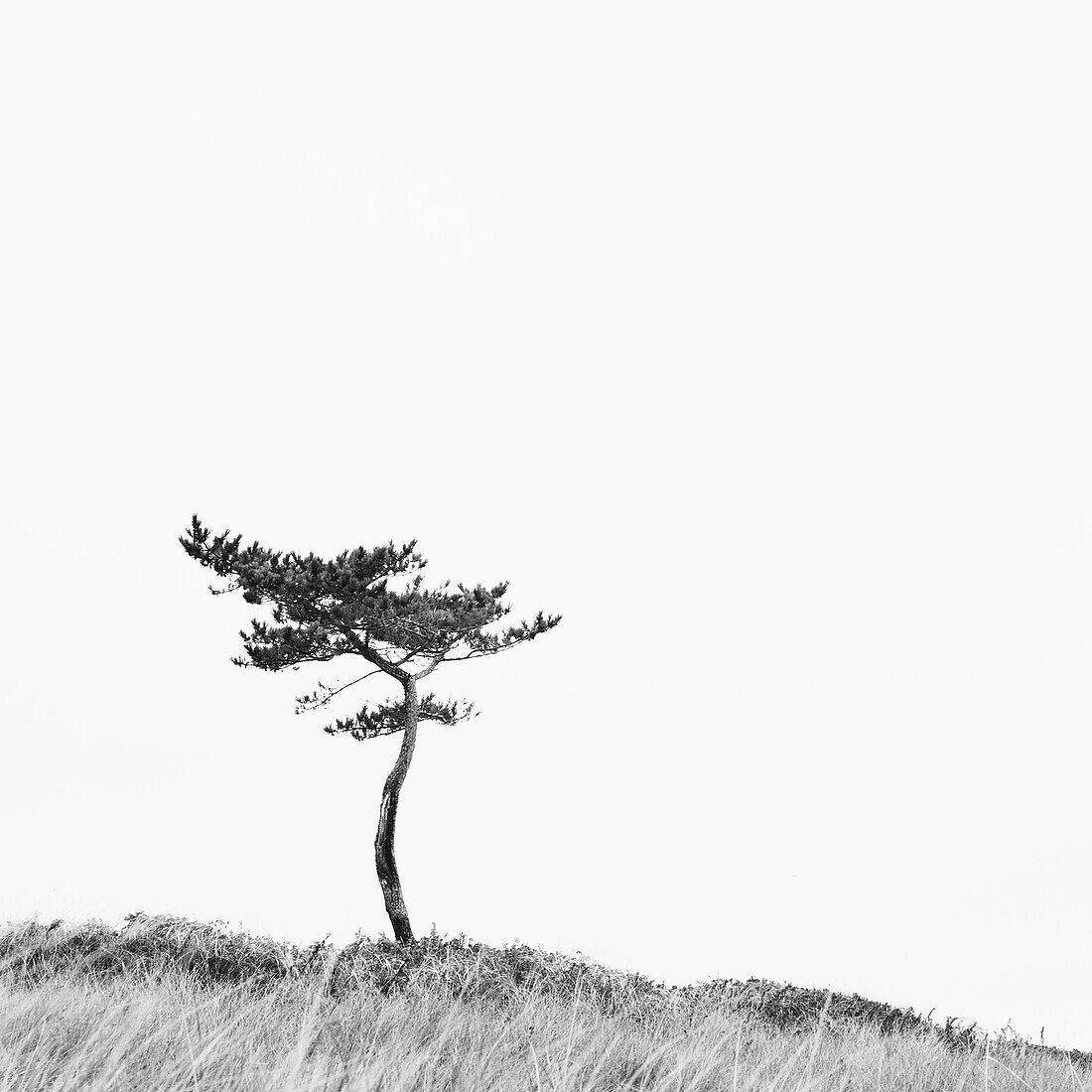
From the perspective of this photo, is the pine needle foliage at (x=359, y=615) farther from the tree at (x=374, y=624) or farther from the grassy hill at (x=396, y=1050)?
the grassy hill at (x=396, y=1050)

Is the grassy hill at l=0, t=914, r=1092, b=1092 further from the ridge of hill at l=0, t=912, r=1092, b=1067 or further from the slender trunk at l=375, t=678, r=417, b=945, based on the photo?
the slender trunk at l=375, t=678, r=417, b=945

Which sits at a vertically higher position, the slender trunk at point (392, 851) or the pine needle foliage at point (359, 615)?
the pine needle foliage at point (359, 615)

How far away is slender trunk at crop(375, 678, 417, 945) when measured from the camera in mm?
15914

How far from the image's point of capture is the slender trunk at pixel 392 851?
15914 millimetres

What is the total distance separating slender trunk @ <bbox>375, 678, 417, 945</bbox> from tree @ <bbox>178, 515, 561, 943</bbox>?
0.02m

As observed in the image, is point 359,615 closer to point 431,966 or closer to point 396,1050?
point 431,966

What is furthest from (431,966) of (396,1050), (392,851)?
(396,1050)

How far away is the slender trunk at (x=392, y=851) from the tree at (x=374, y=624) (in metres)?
0.02

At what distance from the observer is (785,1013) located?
1540 cm

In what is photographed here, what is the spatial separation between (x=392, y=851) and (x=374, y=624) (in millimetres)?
4043

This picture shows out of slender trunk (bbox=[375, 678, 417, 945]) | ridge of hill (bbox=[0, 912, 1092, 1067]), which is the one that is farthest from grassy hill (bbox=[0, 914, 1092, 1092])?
slender trunk (bbox=[375, 678, 417, 945])

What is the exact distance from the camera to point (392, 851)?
16016 millimetres

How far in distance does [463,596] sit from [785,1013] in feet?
30.1

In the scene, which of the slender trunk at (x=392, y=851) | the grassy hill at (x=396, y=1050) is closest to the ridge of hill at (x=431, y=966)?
the slender trunk at (x=392, y=851)
